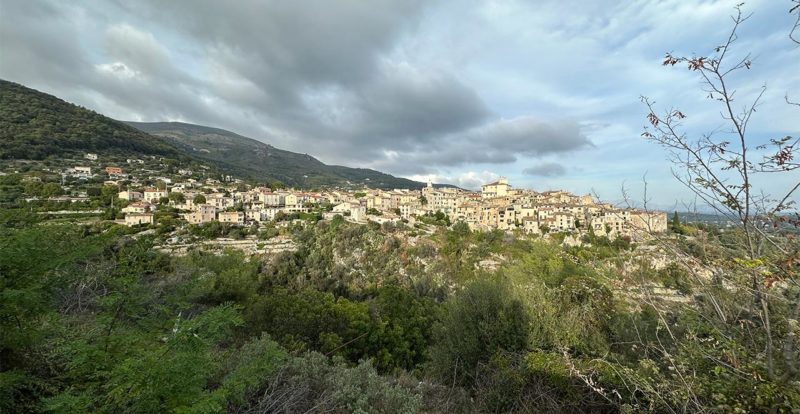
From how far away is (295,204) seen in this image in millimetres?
51062

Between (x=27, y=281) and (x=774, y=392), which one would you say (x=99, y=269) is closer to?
(x=27, y=281)

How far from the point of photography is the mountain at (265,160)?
4210 inches

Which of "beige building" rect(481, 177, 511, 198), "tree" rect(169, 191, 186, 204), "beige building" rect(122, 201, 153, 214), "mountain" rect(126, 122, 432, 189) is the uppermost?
"mountain" rect(126, 122, 432, 189)

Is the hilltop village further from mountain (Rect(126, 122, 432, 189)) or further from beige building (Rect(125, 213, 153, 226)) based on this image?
mountain (Rect(126, 122, 432, 189))

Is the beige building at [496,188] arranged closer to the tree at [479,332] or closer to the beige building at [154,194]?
the beige building at [154,194]

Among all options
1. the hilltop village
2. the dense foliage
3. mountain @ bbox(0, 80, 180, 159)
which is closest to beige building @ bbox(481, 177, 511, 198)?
the hilltop village

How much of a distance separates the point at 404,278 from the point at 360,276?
410 cm

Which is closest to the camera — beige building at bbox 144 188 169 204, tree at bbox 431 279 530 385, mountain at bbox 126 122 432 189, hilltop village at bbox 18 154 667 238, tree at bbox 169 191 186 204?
tree at bbox 431 279 530 385

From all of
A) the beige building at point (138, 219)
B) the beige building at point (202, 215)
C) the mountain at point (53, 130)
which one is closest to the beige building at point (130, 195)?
the beige building at point (138, 219)

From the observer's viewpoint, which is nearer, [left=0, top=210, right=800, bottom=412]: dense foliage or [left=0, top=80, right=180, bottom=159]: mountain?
[left=0, top=210, right=800, bottom=412]: dense foliage

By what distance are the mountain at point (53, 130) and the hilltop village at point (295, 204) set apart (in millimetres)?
4714

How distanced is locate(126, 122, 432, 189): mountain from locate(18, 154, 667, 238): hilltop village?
43706 millimetres

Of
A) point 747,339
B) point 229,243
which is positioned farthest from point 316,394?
point 229,243

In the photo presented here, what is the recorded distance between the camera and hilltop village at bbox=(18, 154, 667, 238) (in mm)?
38344
